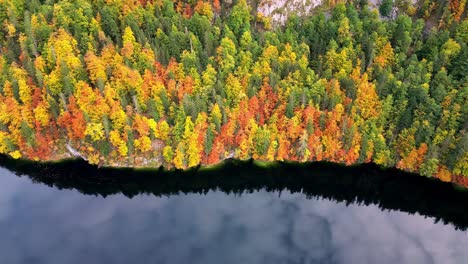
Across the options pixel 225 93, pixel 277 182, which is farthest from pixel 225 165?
pixel 225 93

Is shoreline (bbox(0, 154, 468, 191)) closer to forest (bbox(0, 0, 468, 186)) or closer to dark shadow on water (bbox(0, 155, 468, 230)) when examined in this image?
dark shadow on water (bbox(0, 155, 468, 230))

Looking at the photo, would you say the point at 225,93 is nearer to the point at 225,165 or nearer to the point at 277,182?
the point at 225,165

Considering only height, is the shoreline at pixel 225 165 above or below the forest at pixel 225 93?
below

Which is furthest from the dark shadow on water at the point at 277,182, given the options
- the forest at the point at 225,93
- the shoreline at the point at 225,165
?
the forest at the point at 225,93

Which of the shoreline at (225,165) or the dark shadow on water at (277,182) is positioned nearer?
the dark shadow on water at (277,182)

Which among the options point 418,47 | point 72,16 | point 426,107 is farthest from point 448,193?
point 72,16

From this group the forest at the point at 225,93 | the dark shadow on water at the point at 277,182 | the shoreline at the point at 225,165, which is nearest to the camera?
the forest at the point at 225,93

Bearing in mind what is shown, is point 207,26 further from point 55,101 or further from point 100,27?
point 55,101

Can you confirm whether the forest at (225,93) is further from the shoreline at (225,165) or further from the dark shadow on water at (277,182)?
the dark shadow on water at (277,182)
